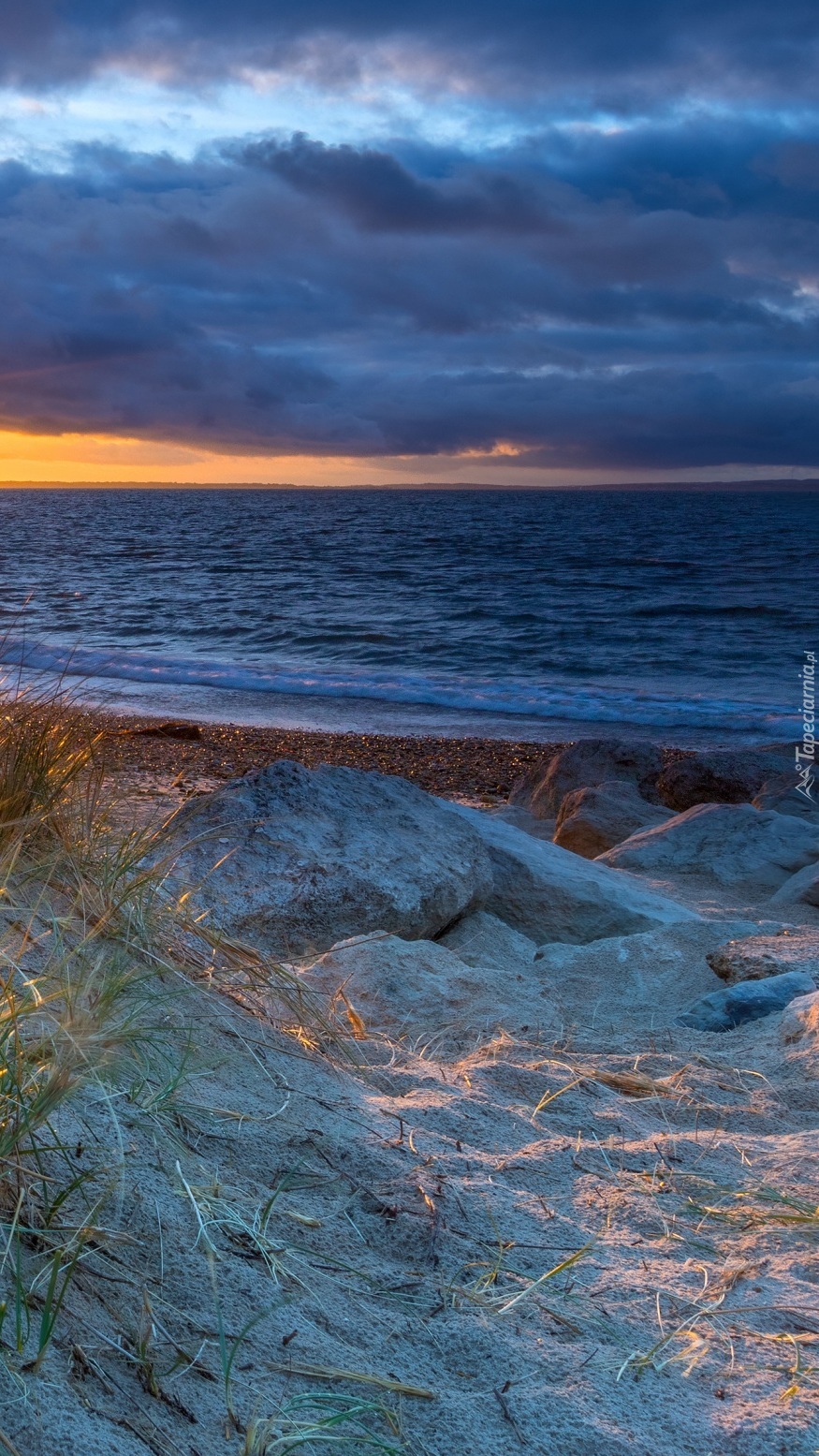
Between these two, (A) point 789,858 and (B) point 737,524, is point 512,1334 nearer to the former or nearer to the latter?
(A) point 789,858

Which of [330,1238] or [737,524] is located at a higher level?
[737,524]

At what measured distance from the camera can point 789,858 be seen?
618 centimetres

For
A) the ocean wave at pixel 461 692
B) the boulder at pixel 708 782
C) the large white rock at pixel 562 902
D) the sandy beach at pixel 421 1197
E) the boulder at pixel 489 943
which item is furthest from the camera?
the ocean wave at pixel 461 692

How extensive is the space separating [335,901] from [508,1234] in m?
2.35

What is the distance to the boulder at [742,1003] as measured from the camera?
315 cm

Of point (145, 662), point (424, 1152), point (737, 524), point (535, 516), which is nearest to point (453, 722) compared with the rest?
point (145, 662)

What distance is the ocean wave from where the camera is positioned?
50.9 feet

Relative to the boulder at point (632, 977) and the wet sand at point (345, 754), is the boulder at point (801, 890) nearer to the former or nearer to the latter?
the boulder at point (632, 977)

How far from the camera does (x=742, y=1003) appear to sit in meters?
3.18

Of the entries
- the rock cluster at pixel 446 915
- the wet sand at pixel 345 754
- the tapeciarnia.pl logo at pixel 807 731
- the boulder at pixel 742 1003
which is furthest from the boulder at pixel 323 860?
the wet sand at pixel 345 754

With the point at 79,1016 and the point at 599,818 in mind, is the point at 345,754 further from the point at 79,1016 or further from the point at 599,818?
the point at 79,1016

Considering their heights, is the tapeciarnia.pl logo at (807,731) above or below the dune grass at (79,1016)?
below

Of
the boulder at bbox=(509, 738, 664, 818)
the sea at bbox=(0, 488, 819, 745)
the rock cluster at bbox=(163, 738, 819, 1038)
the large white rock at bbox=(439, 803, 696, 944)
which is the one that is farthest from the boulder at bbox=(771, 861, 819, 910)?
the sea at bbox=(0, 488, 819, 745)

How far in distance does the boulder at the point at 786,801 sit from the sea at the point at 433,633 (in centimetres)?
494
